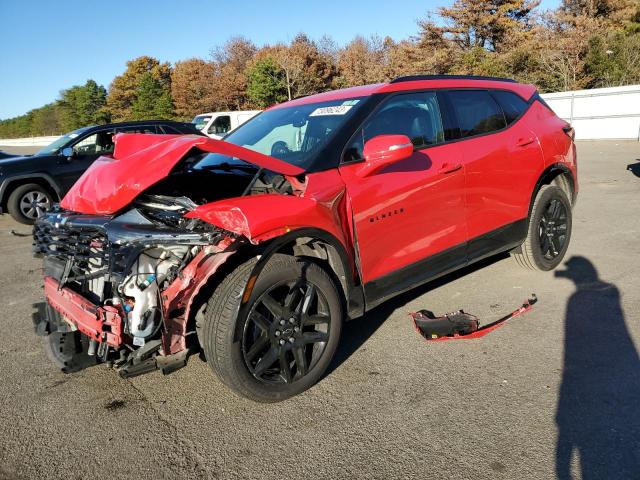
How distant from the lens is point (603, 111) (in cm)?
2269

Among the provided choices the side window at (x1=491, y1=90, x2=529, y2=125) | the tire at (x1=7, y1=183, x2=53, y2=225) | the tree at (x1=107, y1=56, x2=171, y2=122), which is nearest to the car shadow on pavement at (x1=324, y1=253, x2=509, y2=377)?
the side window at (x1=491, y1=90, x2=529, y2=125)

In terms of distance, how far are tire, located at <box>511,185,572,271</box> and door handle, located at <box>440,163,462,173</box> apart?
4.19 feet

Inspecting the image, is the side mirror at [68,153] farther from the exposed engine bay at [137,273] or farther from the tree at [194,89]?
the tree at [194,89]

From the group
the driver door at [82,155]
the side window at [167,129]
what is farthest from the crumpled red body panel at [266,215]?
the side window at [167,129]

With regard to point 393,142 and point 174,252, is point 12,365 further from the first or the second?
point 393,142

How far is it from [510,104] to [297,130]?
7.08ft

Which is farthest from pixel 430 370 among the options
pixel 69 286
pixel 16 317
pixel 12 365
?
pixel 16 317

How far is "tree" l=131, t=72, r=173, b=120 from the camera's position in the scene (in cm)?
5909

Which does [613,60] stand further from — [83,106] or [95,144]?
[83,106]

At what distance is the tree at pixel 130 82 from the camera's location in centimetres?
6662

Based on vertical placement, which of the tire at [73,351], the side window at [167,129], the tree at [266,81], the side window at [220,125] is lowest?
the tire at [73,351]

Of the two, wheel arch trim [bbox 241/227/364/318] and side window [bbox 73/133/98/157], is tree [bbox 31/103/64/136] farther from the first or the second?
wheel arch trim [bbox 241/227/364/318]

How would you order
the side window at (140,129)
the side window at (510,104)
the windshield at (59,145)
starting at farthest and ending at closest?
the side window at (140,129) < the windshield at (59,145) < the side window at (510,104)

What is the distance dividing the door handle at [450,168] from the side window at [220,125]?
17.8m
